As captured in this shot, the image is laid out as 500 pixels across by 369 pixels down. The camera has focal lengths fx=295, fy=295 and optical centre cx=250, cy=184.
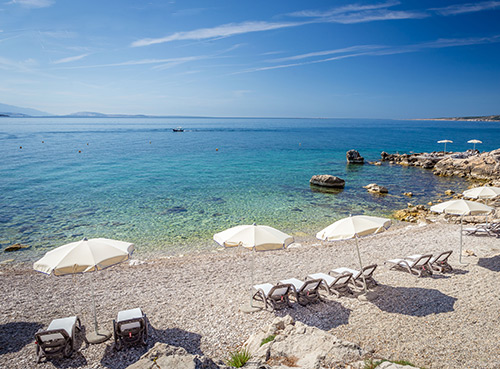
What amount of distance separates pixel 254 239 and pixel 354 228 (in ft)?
9.20

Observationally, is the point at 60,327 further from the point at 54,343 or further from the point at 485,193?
the point at 485,193

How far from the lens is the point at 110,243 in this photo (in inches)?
298

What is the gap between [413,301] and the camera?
809 cm

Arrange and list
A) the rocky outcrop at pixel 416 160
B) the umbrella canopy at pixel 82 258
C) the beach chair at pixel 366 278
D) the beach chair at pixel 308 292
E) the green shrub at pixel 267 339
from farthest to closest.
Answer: the rocky outcrop at pixel 416 160, the beach chair at pixel 366 278, the beach chair at pixel 308 292, the umbrella canopy at pixel 82 258, the green shrub at pixel 267 339

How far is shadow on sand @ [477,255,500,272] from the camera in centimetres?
998

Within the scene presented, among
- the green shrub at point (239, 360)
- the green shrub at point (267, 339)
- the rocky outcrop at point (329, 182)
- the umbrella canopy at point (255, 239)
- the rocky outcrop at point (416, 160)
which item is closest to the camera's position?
the green shrub at point (239, 360)

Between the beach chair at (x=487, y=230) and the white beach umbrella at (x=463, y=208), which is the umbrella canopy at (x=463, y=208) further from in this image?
the beach chair at (x=487, y=230)

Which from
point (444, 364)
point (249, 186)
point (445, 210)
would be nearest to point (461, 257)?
point (445, 210)

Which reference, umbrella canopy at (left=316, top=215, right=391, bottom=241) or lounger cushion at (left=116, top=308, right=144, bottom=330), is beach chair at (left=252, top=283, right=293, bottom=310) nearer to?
umbrella canopy at (left=316, top=215, right=391, bottom=241)

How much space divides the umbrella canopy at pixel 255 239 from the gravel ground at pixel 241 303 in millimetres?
1839

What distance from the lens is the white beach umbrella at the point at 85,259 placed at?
6750 mm

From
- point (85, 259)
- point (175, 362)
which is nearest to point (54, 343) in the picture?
point (85, 259)

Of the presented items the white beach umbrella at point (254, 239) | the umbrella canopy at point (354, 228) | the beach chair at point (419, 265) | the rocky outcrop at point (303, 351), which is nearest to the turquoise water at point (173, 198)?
the beach chair at point (419, 265)

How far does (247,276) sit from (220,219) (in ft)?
29.6
